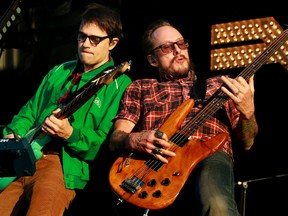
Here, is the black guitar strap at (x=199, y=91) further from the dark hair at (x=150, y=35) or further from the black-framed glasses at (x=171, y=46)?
the dark hair at (x=150, y=35)

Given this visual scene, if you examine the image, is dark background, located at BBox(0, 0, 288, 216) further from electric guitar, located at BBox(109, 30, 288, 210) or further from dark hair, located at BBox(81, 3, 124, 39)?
electric guitar, located at BBox(109, 30, 288, 210)

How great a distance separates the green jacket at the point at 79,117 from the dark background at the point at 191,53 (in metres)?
0.89

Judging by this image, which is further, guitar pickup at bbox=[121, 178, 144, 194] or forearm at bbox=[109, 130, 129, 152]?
forearm at bbox=[109, 130, 129, 152]

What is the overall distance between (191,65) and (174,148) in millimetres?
966

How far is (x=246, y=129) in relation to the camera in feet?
12.7

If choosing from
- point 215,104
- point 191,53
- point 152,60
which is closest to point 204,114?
point 215,104

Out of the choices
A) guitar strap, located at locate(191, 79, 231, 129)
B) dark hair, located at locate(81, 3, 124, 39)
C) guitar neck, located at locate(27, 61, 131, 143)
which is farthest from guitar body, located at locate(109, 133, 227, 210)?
dark hair, located at locate(81, 3, 124, 39)

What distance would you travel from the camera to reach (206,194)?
3451mm

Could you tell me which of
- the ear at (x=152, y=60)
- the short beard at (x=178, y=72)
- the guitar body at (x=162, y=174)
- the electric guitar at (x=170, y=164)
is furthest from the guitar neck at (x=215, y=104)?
the ear at (x=152, y=60)

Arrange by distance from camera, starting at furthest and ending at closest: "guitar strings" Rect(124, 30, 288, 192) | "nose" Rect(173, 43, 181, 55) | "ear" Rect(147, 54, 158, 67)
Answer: "ear" Rect(147, 54, 158, 67) → "nose" Rect(173, 43, 181, 55) → "guitar strings" Rect(124, 30, 288, 192)

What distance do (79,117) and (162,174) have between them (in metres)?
0.88

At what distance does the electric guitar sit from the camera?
3.56 m

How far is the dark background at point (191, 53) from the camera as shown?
4.82 m

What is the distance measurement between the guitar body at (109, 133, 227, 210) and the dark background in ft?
3.16
